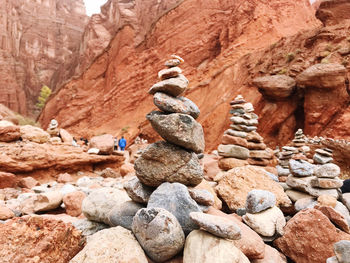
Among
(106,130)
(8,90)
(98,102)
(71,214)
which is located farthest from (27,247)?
(8,90)

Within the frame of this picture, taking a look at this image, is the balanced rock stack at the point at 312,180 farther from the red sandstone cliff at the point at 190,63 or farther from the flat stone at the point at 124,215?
the red sandstone cliff at the point at 190,63

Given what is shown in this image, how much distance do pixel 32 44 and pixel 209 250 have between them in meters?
47.5

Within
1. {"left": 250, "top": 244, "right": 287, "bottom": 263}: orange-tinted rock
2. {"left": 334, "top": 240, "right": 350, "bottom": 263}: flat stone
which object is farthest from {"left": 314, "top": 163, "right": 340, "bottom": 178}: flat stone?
{"left": 334, "top": 240, "right": 350, "bottom": 263}: flat stone

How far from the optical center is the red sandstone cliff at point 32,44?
3316cm

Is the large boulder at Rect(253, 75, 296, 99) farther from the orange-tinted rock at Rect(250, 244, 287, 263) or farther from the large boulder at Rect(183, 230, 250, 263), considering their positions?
the large boulder at Rect(183, 230, 250, 263)

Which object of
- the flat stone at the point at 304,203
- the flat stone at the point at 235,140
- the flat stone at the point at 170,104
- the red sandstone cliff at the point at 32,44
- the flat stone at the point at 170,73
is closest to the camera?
the flat stone at the point at 170,104

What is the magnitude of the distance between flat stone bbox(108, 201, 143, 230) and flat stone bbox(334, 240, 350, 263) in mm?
2105

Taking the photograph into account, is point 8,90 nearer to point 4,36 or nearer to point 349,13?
point 4,36

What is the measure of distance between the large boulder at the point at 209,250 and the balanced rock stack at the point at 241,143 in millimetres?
3641

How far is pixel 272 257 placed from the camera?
2.46 metres

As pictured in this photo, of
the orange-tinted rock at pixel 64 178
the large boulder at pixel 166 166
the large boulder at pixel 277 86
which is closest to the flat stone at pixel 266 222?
the large boulder at pixel 166 166

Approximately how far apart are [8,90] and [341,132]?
133 ft

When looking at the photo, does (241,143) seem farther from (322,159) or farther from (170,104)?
(170,104)

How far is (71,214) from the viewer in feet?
12.4
